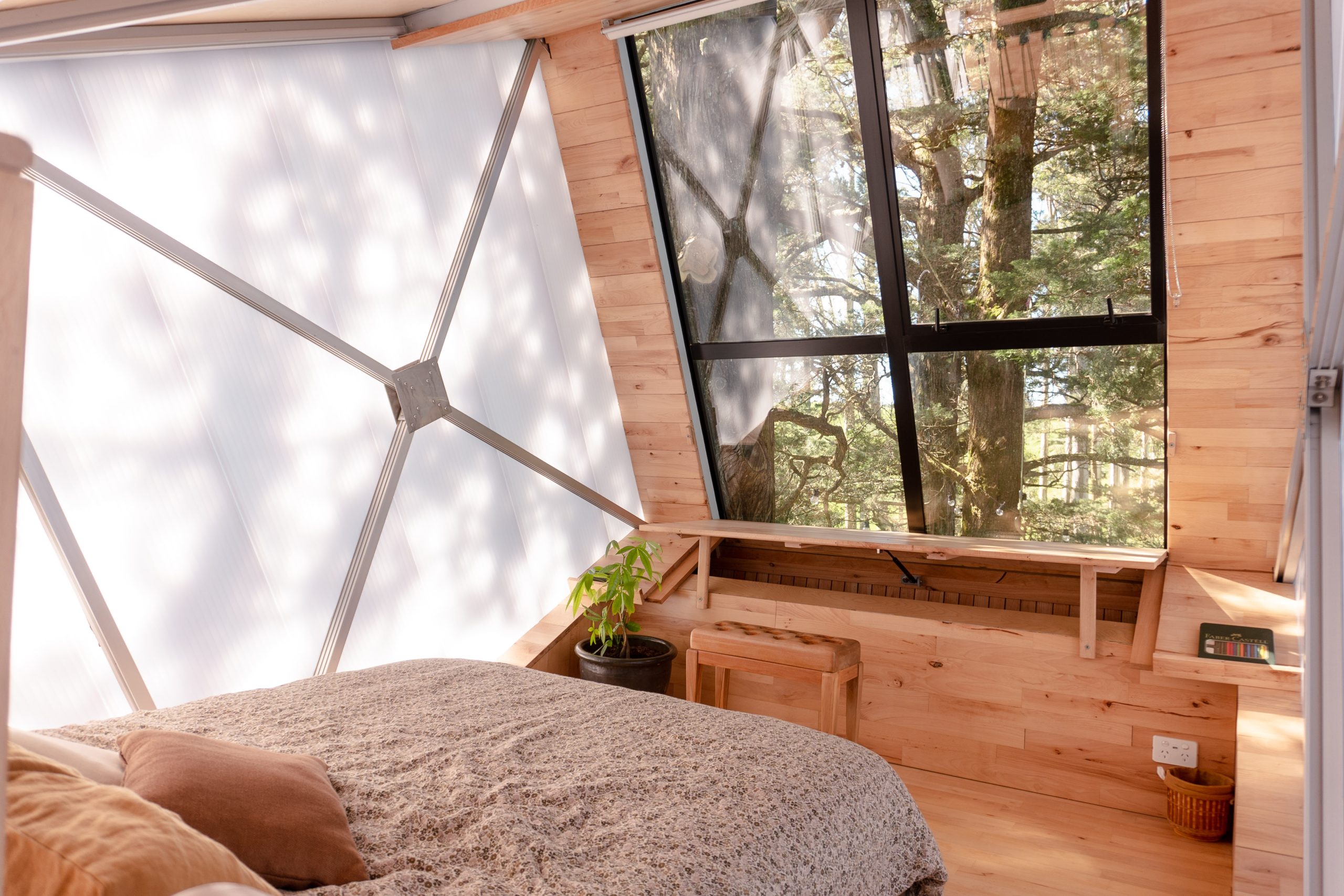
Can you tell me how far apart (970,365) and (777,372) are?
78cm

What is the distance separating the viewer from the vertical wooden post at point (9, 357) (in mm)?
343

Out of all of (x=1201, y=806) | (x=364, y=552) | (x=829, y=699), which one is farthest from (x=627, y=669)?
(x=1201, y=806)

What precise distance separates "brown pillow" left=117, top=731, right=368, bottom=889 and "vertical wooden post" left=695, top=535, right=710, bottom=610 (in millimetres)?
2411

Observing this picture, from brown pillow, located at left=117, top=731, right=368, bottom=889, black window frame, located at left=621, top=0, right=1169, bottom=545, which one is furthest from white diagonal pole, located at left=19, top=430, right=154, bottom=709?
black window frame, located at left=621, top=0, right=1169, bottom=545

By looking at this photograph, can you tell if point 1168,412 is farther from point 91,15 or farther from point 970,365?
point 91,15

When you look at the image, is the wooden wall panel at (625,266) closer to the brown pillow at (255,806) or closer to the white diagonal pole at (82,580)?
the white diagonal pole at (82,580)

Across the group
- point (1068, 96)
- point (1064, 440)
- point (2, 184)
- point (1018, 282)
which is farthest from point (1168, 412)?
point (2, 184)

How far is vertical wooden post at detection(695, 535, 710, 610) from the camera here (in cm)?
387

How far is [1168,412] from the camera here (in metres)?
3.10

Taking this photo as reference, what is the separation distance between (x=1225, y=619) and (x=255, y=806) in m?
2.78

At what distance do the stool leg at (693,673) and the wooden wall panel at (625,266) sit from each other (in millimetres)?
997

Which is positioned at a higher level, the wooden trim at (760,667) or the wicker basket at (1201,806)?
the wooden trim at (760,667)

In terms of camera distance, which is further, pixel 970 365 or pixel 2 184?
pixel 970 365

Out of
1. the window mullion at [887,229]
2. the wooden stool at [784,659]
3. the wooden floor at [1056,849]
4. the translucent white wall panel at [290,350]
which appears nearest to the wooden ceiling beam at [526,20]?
the translucent white wall panel at [290,350]
